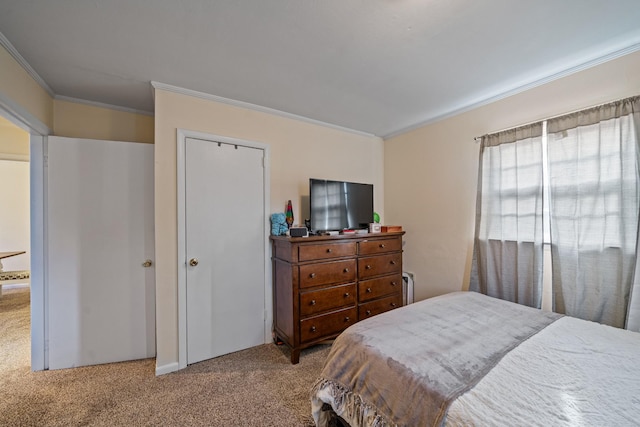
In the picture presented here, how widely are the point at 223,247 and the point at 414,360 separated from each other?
1.91 meters

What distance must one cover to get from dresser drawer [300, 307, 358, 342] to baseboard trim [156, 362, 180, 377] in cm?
112

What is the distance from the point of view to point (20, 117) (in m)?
1.82

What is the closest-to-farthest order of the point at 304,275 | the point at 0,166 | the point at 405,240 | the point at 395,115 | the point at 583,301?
1. the point at 583,301
2. the point at 304,275
3. the point at 395,115
4. the point at 405,240
5. the point at 0,166

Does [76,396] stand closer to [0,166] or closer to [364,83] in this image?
[364,83]

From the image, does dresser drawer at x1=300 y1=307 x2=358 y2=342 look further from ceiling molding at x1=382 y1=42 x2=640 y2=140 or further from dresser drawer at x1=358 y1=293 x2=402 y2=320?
ceiling molding at x1=382 y1=42 x2=640 y2=140

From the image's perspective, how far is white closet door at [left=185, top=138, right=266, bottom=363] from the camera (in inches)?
88.4

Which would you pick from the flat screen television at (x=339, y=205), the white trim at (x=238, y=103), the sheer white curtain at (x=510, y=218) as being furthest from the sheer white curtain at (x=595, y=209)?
the white trim at (x=238, y=103)

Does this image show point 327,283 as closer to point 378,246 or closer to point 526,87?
point 378,246

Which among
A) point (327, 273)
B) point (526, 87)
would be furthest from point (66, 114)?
point (526, 87)

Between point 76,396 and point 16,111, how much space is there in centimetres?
214

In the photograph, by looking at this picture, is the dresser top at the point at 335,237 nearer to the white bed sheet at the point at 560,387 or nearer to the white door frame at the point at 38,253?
the white bed sheet at the point at 560,387

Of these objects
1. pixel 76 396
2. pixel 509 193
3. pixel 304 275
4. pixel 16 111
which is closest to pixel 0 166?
pixel 16 111

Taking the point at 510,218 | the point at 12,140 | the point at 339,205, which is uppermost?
the point at 12,140

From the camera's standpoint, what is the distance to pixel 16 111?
1.75 m
